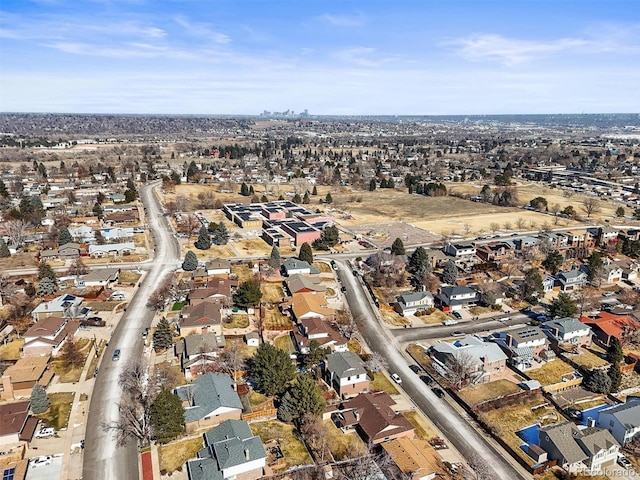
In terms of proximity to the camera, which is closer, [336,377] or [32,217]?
[336,377]

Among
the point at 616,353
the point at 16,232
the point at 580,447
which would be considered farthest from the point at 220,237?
the point at 580,447

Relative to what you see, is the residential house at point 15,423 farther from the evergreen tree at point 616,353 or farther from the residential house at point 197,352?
the evergreen tree at point 616,353

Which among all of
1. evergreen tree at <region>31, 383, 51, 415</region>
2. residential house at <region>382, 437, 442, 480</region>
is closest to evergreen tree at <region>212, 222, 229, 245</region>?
evergreen tree at <region>31, 383, 51, 415</region>

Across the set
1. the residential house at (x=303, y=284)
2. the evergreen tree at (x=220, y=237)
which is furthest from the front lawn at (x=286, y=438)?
the evergreen tree at (x=220, y=237)

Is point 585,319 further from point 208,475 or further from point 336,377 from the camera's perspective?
point 208,475

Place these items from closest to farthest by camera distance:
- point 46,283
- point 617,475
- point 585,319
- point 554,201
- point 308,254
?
1. point 617,475
2. point 585,319
3. point 46,283
4. point 308,254
5. point 554,201

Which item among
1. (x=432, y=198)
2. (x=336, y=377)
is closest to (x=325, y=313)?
(x=336, y=377)

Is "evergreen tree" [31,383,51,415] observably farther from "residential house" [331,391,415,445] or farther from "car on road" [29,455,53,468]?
"residential house" [331,391,415,445]
